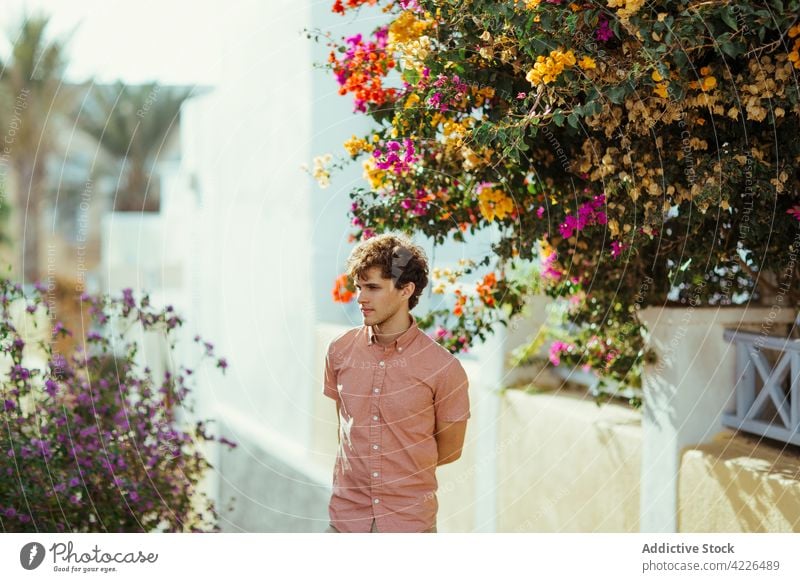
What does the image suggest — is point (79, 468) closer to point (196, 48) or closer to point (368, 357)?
point (368, 357)

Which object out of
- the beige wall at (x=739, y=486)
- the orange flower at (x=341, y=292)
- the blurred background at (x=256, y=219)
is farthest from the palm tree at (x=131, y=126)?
the beige wall at (x=739, y=486)

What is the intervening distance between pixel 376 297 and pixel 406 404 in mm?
332

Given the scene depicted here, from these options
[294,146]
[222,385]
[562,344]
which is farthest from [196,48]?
[562,344]

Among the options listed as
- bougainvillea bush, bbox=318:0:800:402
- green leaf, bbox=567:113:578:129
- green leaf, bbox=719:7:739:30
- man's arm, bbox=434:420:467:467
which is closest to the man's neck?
man's arm, bbox=434:420:467:467

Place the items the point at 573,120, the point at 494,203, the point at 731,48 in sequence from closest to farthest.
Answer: the point at 731,48
the point at 573,120
the point at 494,203

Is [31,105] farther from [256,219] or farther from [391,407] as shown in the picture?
[391,407]

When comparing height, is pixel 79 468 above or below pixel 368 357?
below

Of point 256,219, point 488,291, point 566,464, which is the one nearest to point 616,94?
point 488,291

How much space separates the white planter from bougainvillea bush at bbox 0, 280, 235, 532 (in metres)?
1.90

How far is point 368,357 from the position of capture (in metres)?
2.97

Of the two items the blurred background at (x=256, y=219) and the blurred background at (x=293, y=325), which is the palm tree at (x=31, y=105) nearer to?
the blurred background at (x=293, y=325)

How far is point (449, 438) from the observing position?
9.86ft
